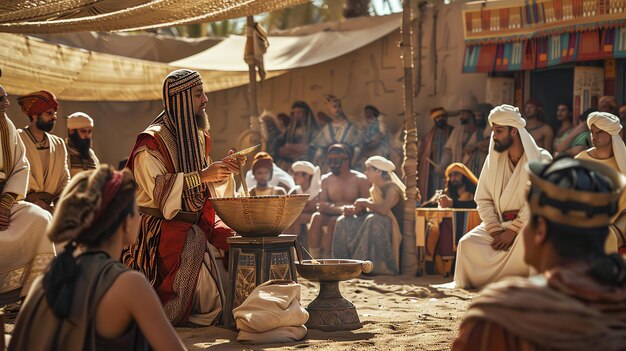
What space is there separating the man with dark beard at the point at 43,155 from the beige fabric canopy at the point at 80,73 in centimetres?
428

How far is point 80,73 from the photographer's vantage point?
1416 centimetres

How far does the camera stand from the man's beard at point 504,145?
8.64m

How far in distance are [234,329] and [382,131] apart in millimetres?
8151

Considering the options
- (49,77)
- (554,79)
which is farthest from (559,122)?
(49,77)

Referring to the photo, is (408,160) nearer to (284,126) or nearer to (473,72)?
(473,72)

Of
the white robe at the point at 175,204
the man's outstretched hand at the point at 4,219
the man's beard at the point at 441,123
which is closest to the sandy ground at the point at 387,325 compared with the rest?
the white robe at the point at 175,204

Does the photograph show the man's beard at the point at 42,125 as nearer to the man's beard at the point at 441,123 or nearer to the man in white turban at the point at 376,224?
the man in white turban at the point at 376,224

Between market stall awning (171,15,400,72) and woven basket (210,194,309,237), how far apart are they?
8457 mm

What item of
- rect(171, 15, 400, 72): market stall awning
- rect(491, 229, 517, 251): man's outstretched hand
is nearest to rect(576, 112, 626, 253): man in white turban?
rect(491, 229, 517, 251): man's outstretched hand

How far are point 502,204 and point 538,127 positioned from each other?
400 centimetres

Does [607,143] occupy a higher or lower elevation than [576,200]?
lower

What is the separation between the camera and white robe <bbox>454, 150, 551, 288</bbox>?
8555 mm

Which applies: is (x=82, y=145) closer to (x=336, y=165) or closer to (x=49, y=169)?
(x=49, y=169)

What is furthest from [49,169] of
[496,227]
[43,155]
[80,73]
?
[80,73]
